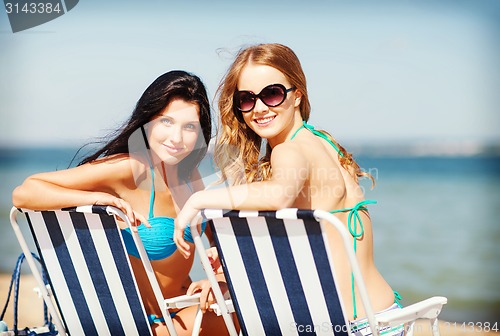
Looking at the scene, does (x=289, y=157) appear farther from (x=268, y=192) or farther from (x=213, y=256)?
(x=213, y=256)

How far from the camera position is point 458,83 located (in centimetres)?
2492

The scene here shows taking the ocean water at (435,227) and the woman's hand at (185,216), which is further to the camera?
the ocean water at (435,227)

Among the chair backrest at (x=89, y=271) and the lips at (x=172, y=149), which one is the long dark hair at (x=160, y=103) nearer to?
the lips at (x=172, y=149)

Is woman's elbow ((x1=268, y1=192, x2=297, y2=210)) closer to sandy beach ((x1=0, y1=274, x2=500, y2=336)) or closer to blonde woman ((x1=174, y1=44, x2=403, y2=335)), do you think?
blonde woman ((x1=174, y1=44, x2=403, y2=335))

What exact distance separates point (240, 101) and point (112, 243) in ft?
2.59

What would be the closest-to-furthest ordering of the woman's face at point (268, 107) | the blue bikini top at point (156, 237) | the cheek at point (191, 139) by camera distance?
the woman's face at point (268, 107) < the blue bikini top at point (156, 237) < the cheek at point (191, 139)

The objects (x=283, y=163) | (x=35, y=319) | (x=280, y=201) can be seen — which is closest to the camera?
(x=280, y=201)

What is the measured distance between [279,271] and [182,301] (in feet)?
2.05

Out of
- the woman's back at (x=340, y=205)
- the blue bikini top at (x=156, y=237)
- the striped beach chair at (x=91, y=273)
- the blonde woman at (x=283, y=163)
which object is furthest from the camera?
the blue bikini top at (x=156, y=237)

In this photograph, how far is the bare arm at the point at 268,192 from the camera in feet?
8.05

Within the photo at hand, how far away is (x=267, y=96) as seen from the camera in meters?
2.93

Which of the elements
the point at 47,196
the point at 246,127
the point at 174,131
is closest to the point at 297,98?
the point at 246,127

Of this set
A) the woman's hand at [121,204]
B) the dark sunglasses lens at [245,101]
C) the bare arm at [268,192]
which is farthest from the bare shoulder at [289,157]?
the woman's hand at [121,204]

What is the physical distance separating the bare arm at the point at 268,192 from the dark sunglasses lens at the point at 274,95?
0.31 m
